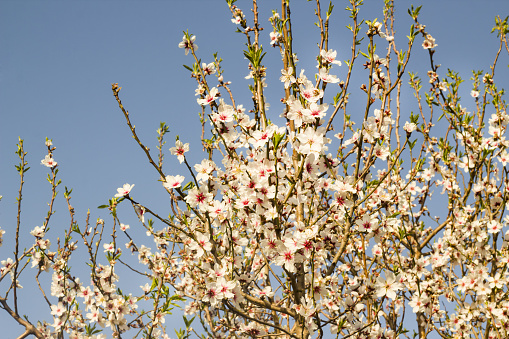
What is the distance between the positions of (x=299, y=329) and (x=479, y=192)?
3.66m

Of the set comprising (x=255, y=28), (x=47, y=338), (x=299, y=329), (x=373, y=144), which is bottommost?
(x=299, y=329)

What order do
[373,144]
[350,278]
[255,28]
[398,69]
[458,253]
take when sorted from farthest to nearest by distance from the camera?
[458,253], [350,278], [255,28], [398,69], [373,144]

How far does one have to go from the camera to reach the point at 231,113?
3.45 metres

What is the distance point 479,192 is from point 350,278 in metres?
2.26

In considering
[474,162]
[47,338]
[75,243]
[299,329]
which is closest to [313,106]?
[299,329]

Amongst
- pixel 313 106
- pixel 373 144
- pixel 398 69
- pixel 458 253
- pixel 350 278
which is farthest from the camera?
pixel 458 253

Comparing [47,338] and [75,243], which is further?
[75,243]

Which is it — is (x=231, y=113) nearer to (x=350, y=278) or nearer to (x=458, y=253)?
(x=350, y=278)

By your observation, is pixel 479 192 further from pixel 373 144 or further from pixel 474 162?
pixel 373 144

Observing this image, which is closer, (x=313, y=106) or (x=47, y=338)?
(x=313, y=106)

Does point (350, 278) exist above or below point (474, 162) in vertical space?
below

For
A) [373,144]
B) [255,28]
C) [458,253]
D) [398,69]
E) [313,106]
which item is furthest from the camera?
[458,253]

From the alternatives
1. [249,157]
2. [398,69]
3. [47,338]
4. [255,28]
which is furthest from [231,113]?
[47,338]

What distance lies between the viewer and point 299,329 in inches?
137
